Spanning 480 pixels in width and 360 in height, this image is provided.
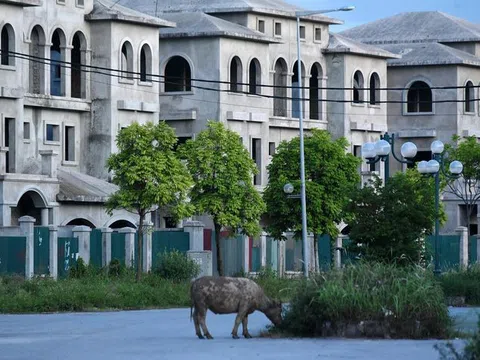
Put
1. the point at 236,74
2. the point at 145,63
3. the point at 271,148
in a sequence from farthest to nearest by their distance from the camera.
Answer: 1. the point at 271,148
2. the point at 236,74
3. the point at 145,63

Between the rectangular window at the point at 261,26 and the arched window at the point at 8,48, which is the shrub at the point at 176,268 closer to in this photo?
the arched window at the point at 8,48

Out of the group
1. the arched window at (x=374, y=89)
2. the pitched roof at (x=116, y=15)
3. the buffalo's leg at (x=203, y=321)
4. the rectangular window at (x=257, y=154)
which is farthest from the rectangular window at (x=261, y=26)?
the buffalo's leg at (x=203, y=321)

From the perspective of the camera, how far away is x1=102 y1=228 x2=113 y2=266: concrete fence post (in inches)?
2128

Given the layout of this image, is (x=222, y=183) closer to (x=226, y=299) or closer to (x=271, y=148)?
(x=271, y=148)

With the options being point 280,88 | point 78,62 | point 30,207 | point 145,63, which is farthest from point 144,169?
point 280,88

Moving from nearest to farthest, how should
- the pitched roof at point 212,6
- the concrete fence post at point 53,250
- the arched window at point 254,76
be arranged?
the concrete fence post at point 53,250, the arched window at point 254,76, the pitched roof at point 212,6

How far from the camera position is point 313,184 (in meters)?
62.0

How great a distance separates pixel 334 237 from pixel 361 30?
3354 centimetres

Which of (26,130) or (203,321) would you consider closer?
→ (203,321)

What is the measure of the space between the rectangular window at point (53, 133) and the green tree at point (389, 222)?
29.2 meters

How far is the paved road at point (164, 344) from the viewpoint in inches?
902

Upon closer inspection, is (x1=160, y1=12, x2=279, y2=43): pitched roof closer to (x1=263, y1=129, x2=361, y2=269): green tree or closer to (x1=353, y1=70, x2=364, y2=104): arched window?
(x1=353, y1=70, x2=364, y2=104): arched window

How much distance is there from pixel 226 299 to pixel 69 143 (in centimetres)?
4017

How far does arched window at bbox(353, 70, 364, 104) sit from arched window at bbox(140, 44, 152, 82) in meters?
16.4
